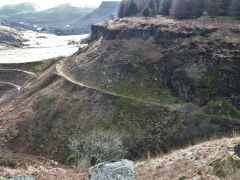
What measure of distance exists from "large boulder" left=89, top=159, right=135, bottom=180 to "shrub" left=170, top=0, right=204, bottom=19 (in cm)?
7542

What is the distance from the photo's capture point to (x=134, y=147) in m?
53.8

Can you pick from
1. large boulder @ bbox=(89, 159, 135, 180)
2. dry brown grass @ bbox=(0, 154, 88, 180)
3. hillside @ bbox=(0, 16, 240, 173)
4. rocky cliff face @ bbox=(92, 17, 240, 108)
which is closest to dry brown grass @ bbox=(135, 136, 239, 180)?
large boulder @ bbox=(89, 159, 135, 180)

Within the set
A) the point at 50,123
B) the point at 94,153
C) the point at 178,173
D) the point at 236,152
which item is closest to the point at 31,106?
the point at 50,123

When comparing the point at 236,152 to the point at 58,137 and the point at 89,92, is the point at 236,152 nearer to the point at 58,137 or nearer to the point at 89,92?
the point at 58,137

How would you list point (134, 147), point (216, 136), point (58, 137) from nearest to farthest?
1. point (216, 136)
2. point (134, 147)
3. point (58, 137)

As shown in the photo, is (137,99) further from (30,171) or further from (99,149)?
(30,171)

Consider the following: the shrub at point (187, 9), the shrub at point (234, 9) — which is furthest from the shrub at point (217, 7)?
the shrub at point (187, 9)

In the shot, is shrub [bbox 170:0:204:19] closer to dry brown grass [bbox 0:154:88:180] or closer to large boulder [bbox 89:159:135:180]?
dry brown grass [bbox 0:154:88:180]

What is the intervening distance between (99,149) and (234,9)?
66.9 meters

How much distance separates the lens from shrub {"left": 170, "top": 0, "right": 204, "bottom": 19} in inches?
3620

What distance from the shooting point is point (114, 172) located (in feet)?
95.3

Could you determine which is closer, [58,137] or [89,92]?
[58,137]

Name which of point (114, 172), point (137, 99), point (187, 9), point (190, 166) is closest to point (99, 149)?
point (137, 99)

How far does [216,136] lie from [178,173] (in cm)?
2485
